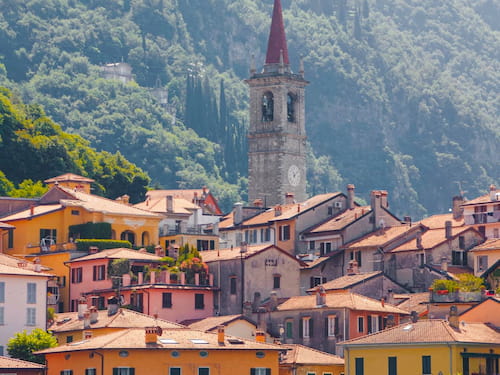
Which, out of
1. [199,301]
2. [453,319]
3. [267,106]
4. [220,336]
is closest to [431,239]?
[199,301]

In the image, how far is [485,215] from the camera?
121500 mm

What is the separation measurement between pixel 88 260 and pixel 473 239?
22305 mm

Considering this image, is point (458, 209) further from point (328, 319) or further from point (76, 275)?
point (328, 319)

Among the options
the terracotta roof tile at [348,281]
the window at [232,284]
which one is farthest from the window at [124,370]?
the terracotta roof tile at [348,281]

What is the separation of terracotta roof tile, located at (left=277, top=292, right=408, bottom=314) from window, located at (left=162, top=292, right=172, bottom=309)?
21.0 ft

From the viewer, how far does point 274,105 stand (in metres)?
173

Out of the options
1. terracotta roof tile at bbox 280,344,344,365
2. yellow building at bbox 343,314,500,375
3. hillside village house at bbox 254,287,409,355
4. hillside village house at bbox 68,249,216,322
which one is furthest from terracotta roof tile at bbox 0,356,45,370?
hillside village house at bbox 254,287,409,355

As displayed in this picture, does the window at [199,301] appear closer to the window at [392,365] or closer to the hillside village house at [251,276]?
the hillside village house at [251,276]

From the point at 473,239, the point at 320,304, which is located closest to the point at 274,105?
the point at 473,239

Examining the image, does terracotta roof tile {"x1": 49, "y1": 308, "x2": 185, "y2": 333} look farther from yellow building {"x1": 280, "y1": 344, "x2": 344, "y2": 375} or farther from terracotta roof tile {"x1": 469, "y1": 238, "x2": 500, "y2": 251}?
terracotta roof tile {"x1": 469, "y1": 238, "x2": 500, "y2": 251}

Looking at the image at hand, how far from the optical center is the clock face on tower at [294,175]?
551 ft

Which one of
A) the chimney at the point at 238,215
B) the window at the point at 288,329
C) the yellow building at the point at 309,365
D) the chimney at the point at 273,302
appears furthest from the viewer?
the chimney at the point at 238,215

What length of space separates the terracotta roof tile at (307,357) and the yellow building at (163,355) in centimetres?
212

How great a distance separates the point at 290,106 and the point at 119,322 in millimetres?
78320
